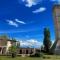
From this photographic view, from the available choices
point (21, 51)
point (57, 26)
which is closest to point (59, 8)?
point (57, 26)

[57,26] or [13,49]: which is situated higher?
[57,26]

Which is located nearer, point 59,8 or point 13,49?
point 13,49

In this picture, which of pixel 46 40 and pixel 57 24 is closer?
pixel 46 40

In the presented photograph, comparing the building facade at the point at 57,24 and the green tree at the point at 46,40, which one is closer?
the green tree at the point at 46,40

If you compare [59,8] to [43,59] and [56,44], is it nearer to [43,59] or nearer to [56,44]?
[56,44]

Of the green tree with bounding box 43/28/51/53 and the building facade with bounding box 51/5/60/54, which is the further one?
the building facade with bounding box 51/5/60/54

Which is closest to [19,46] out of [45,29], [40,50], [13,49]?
[13,49]

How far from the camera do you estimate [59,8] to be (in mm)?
17906

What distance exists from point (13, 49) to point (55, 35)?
4345 mm

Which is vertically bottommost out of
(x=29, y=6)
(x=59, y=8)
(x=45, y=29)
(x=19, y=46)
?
(x=19, y=46)

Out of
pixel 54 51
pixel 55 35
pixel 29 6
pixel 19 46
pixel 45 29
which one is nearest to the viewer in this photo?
pixel 29 6

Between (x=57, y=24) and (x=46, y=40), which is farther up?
(x=57, y=24)

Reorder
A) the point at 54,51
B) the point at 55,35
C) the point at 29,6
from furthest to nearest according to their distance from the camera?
1. the point at 55,35
2. the point at 54,51
3. the point at 29,6

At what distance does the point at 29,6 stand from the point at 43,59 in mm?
2849
